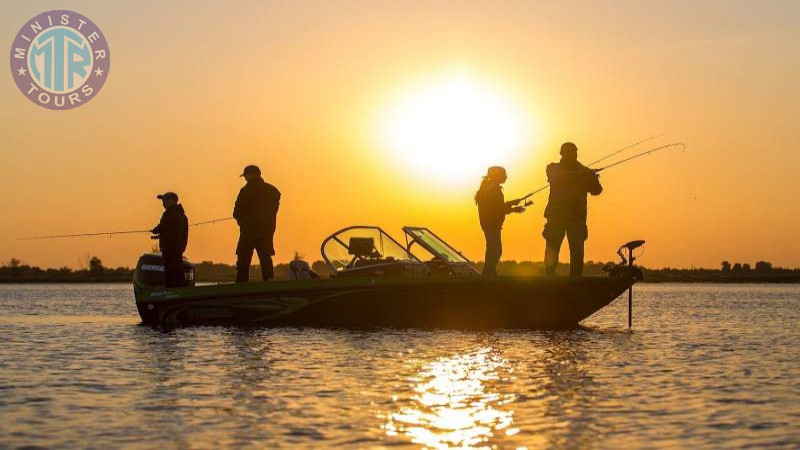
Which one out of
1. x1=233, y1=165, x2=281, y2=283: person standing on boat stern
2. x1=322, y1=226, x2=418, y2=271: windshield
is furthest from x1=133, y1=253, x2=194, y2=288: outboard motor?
x1=322, y1=226, x2=418, y2=271: windshield

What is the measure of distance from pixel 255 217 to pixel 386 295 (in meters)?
2.67

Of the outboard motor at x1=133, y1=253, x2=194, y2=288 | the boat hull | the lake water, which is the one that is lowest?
the lake water

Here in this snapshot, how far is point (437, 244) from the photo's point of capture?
1997 cm

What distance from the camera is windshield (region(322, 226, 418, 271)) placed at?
750 inches

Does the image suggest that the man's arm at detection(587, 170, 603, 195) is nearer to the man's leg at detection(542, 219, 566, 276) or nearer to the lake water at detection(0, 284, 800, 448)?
the man's leg at detection(542, 219, 566, 276)

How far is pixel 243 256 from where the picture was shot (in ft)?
62.0

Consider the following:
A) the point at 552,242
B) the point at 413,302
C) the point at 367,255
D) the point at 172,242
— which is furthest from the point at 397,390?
the point at 172,242

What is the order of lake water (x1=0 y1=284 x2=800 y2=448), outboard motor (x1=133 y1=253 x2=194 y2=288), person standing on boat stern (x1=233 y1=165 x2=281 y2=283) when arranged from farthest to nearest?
outboard motor (x1=133 y1=253 x2=194 y2=288) → person standing on boat stern (x1=233 y1=165 x2=281 y2=283) → lake water (x1=0 y1=284 x2=800 y2=448)

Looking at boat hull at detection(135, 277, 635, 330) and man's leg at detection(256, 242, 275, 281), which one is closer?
boat hull at detection(135, 277, 635, 330)

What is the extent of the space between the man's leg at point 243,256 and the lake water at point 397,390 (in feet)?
4.92

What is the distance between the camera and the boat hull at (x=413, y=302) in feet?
57.5

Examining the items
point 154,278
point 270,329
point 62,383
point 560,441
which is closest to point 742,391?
point 560,441

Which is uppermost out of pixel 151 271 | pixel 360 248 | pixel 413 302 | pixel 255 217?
A: pixel 255 217

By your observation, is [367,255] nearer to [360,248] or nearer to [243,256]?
[360,248]
